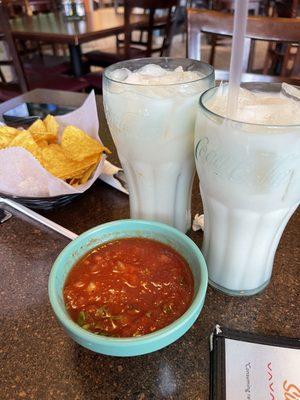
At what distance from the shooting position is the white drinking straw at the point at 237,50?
44 centimetres

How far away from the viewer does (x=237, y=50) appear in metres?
0.46

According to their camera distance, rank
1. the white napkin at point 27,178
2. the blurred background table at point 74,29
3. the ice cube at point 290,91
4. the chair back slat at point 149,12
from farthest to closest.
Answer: the chair back slat at point 149,12 → the blurred background table at point 74,29 → the white napkin at point 27,178 → the ice cube at point 290,91

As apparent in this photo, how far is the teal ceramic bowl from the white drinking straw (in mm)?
226

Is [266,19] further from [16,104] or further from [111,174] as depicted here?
[16,104]

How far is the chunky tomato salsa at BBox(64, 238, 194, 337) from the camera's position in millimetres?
496

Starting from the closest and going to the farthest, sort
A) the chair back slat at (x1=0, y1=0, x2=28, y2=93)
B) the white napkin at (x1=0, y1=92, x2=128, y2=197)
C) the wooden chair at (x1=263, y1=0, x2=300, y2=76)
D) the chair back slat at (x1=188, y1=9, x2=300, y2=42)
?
the white napkin at (x1=0, y1=92, x2=128, y2=197) → the chair back slat at (x1=188, y1=9, x2=300, y2=42) → the chair back slat at (x1=0, y1=0, x2=28, y2=93) → the wooden chair at (x1=263, y1=0, x2=300, y2=76)

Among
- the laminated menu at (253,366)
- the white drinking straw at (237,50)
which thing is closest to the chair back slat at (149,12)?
the white drinking straw at (237,50)

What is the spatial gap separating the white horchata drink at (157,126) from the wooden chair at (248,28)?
0.83 meters

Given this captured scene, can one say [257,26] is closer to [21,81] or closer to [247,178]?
[247,178]

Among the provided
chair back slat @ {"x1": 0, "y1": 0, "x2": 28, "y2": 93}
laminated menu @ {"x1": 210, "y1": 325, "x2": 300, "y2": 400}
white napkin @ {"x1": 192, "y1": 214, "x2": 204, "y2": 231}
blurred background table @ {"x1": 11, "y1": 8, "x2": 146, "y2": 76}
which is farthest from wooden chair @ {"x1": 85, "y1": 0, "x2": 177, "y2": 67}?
laminated menu @ {"x1": 210, "y1": 325, "x2": 300, "y2": 400}

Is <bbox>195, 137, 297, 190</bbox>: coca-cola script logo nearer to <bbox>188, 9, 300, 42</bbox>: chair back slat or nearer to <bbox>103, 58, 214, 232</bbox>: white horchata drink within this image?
<bbox>103, 58, 214, 232</bbox>: white horchata drink

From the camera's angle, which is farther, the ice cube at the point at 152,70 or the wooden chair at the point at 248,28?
the wooden chair at the point at 248,28

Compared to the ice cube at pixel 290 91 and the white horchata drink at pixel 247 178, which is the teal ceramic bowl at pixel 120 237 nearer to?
the white horchata drink at pixel 247 178

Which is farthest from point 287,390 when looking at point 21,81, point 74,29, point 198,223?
point 74,29
